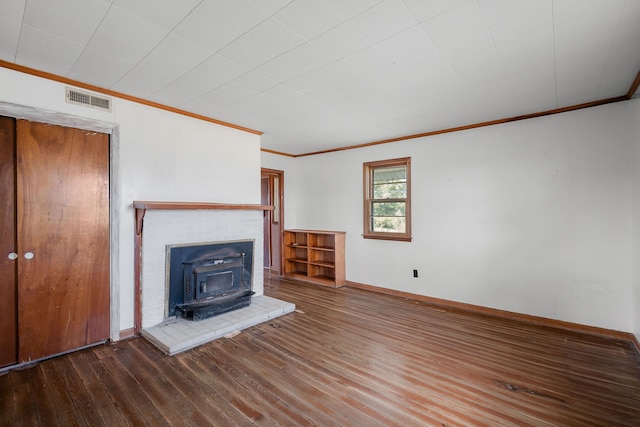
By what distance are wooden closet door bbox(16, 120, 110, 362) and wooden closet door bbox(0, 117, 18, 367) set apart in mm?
43

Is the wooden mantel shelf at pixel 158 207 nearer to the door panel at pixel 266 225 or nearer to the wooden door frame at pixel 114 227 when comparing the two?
the wooden door frame at pixel 114 227

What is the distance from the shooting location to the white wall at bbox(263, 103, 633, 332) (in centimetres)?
317

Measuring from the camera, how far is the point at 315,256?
5.81 meters

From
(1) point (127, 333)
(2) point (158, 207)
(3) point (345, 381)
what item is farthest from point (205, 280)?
(3) point (345, 381)

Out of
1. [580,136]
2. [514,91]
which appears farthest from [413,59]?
[580,136]

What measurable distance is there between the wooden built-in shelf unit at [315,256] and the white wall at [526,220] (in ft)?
1.85

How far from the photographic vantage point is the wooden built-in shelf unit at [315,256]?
17.6ft

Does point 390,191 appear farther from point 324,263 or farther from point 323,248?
point 324,263

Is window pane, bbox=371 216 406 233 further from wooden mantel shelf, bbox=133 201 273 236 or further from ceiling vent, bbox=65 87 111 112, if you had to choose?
ceiling vent, bbox=65 87 111 112

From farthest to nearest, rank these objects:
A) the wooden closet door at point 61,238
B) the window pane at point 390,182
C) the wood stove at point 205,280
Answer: the window pane at point 390,182, the wood stove at point 205,280, the wooden closet door at point 61,238

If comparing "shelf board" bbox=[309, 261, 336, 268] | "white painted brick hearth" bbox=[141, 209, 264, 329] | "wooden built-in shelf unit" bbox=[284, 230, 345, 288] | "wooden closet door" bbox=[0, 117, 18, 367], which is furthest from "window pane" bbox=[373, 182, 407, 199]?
"wooden closet door" bbox=[0, 117, 18, 367]

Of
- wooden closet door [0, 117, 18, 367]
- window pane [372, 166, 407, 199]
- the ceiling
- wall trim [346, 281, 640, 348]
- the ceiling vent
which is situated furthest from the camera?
window pane [372, 166, 407, 199]

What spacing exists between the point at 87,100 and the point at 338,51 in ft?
8.38

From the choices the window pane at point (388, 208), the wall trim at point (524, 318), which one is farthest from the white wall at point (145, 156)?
the wall trim at point (524, 318)
